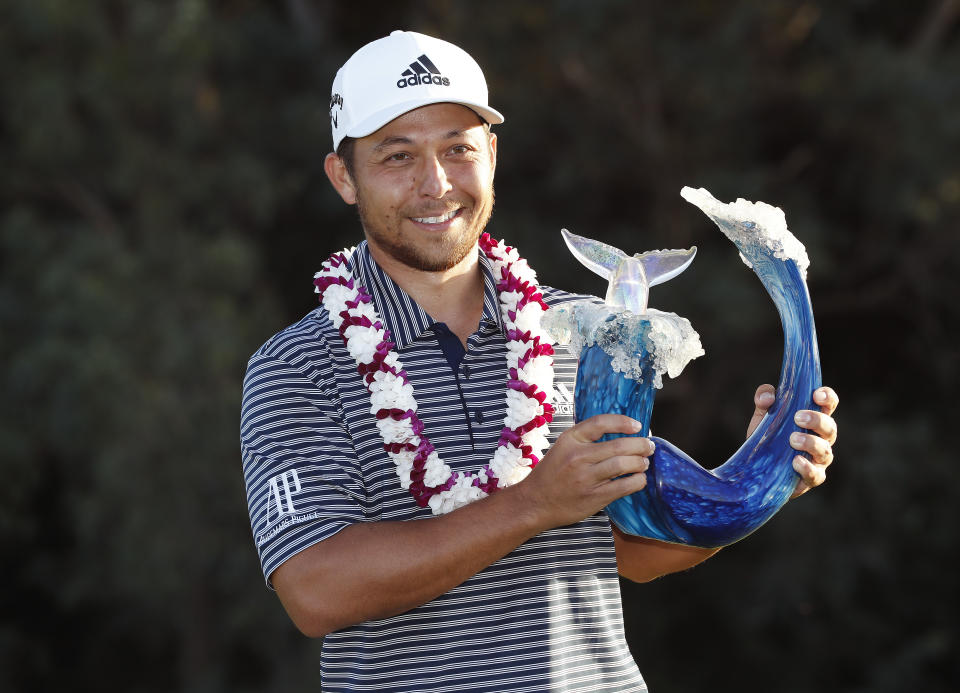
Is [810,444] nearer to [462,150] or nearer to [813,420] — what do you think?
[813,420]

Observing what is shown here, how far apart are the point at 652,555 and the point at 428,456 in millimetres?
623

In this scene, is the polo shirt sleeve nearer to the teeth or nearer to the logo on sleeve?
the logo on sleeve

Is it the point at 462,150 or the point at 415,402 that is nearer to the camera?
the point at 415,402

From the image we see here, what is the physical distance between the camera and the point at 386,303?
2.48 meters

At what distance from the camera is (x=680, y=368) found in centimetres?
203

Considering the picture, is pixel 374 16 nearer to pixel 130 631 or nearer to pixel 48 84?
pixel 48 84

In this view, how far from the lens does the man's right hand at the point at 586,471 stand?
1.94 m

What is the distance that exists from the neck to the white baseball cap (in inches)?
11.7

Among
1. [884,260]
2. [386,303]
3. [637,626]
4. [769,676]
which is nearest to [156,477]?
[637,626]

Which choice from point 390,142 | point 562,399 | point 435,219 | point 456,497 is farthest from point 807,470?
point 390,142

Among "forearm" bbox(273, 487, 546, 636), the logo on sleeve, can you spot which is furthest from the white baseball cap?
"forearm" bbox(273, 487, 546, 636)

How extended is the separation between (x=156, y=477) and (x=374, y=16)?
488cm

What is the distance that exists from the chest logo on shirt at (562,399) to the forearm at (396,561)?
0.43 meters

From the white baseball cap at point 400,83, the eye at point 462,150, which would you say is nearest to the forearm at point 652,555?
the eye at point 462,150
